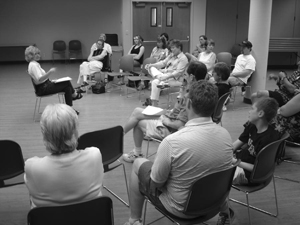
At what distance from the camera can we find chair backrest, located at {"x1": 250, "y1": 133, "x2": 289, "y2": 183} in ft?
8.70

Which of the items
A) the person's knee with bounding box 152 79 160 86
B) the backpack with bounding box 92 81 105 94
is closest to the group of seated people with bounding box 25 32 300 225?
the person's knee with bounding box 152 79 160 86

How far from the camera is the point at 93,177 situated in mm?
2029

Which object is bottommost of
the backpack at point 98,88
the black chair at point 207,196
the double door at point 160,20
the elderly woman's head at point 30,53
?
the backpack at point 98,88

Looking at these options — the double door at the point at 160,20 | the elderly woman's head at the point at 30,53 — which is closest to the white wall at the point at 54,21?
the double door at the point at 160,20

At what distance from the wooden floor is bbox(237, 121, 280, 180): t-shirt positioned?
0.54m

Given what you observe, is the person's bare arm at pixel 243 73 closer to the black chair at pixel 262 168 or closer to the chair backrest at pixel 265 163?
the black chair at pixel 262 168

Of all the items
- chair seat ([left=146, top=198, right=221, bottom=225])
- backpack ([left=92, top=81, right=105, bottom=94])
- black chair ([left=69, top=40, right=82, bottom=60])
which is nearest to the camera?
chair seat ([left=146, top=198, right=221, bottom=225])

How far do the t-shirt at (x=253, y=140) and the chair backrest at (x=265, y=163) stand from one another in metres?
0.15

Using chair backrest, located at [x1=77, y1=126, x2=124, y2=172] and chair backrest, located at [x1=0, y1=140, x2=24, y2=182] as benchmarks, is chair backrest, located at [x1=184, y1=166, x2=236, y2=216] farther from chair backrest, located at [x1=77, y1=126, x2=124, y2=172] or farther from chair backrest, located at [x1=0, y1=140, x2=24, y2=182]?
chair backrest, located at [x1=0, y1=140, x2=24, y2=182]

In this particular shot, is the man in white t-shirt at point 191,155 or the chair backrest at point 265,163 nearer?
the man in white t-shirt at point 191,155

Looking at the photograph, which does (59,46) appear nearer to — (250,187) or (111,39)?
(111,39)

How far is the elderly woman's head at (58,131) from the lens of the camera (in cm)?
195

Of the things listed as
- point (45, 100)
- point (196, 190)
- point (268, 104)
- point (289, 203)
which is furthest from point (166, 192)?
point (45, 100)

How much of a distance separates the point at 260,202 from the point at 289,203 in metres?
0.28
